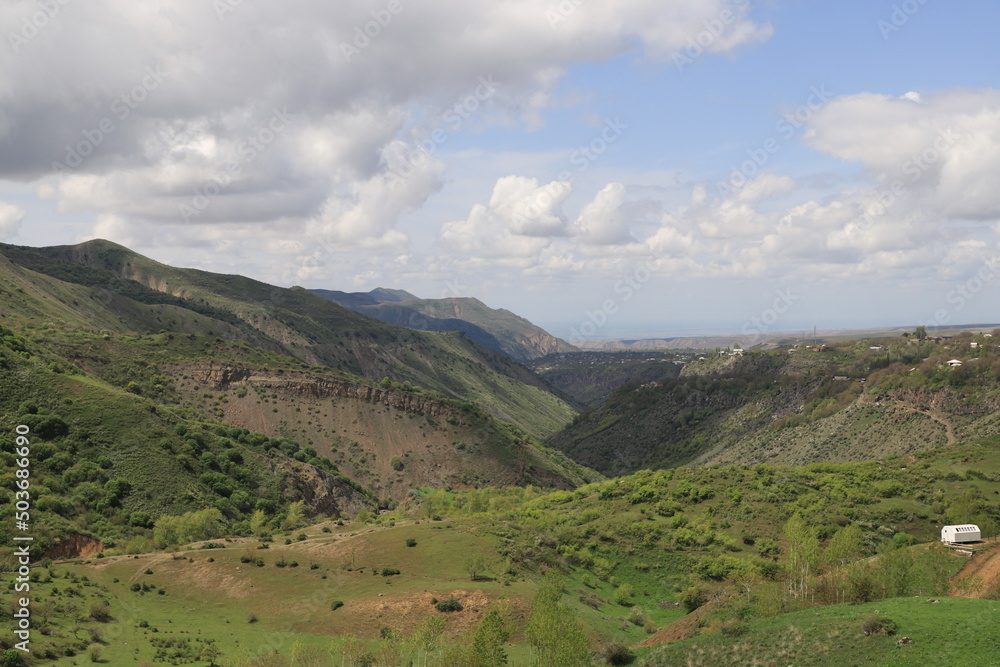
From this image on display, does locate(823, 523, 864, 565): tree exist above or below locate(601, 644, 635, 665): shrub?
above

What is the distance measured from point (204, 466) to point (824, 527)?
207 ft

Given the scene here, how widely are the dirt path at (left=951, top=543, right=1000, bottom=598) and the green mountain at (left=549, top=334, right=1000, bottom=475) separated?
2049 inches

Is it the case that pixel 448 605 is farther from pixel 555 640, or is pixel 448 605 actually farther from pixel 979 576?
pixel 979 576

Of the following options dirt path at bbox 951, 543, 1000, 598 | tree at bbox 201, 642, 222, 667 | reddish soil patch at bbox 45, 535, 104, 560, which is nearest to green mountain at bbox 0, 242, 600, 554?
reddish soil patch at bbox 45, 535, 104, 560

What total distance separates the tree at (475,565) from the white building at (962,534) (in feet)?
110

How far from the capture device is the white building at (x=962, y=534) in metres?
45.0

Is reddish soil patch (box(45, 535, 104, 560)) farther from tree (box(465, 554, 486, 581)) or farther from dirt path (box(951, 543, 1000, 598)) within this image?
dirt path (box(951, 543, 1000, 598))

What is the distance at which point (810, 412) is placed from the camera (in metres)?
129

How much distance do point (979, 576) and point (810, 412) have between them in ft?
322

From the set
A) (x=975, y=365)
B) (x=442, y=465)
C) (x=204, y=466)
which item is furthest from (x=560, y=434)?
(x=204, y=466)

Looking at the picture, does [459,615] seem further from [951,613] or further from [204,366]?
[204,366]

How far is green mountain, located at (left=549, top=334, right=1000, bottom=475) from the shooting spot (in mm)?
100375

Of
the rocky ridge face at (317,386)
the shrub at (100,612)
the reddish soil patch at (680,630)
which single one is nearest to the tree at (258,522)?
the shrub at (100,612)

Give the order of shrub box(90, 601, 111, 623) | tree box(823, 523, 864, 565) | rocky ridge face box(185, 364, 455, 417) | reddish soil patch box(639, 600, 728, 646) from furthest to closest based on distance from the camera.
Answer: rocky ridge face box(185, 364, 455, 417) → tree box(823, 523, 864, 565) → shrub box(90, 601, 111, 623) → reddish soil patch box(639, 600, 728, 646)
